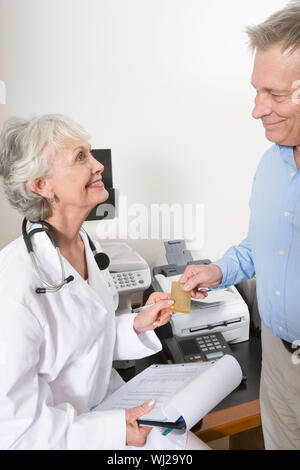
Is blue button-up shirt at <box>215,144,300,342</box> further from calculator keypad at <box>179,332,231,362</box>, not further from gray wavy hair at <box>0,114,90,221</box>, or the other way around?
gray wavy hair at <box>0,114,90,221</box>

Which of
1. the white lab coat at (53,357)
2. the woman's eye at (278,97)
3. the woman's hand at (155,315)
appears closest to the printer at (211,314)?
the woman's hand at (155,315)

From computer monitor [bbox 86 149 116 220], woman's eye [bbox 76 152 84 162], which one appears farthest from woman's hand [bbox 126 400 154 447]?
computer monitor [bbox 86 149 116 220]

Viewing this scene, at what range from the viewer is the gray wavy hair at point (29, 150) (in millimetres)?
1097

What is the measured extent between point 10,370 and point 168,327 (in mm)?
719

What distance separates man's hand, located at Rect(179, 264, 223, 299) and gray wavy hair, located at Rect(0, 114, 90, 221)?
1.80 feet

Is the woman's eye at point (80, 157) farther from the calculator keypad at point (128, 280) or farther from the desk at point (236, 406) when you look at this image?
the desk at point (236, 406)

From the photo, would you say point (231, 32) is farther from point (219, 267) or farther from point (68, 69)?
point (219, 267)

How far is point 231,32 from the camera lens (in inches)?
77.6

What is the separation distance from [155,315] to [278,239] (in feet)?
1.63

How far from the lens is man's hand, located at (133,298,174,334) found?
1.30 metres

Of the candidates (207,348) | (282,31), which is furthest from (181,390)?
(282,31)

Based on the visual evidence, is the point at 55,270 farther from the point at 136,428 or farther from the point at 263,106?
the point at 263,106

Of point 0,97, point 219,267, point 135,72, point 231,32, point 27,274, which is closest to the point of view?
point 27,274
